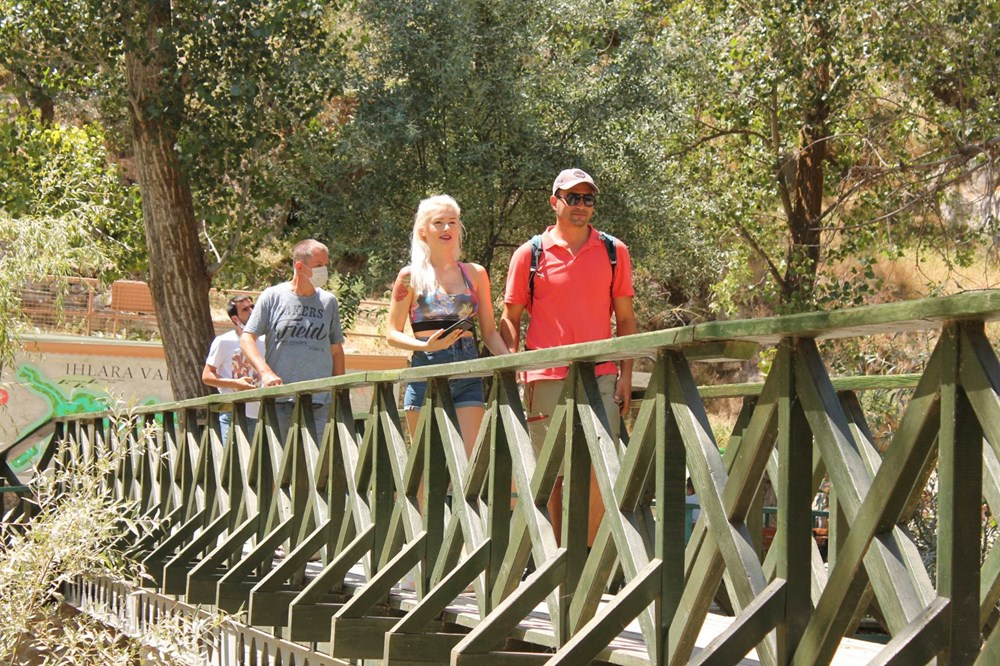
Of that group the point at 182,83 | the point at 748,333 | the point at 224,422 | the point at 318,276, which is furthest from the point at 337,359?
the point at 182,83

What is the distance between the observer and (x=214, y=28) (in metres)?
12.7

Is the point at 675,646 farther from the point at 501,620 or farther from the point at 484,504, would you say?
the point at 484,504

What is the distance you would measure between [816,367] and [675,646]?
0.84m

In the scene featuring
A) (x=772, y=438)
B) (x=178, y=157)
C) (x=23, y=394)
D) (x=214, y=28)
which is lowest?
(x=23, y=394)

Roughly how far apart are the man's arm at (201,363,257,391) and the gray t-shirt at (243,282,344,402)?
0.91m

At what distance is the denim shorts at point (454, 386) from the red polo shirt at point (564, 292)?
29 cm

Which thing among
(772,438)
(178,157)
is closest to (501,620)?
(772,438)

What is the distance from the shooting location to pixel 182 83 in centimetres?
1294

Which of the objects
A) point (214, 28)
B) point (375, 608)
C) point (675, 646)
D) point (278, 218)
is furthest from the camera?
point (278, 218)

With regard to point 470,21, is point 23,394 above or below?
below

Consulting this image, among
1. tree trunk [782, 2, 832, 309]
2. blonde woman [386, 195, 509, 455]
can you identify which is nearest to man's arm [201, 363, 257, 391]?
blonde woman [386, 195, 509, 455]

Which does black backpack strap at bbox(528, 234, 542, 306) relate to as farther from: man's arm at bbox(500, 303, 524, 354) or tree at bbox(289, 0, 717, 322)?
tree at bbox(289, 0, 717, 322)

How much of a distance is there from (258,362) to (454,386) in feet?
6.09

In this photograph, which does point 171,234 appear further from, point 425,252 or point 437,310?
point 437,310
